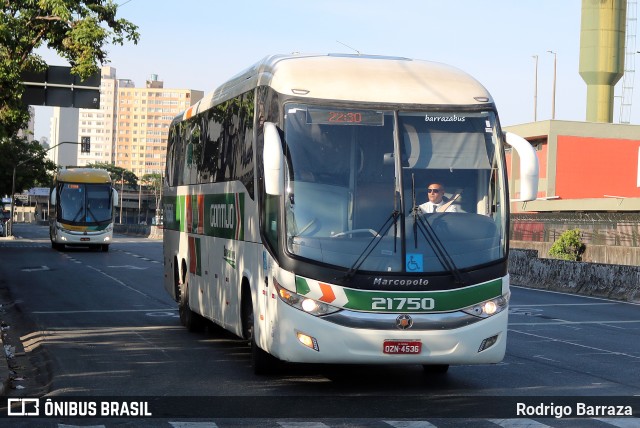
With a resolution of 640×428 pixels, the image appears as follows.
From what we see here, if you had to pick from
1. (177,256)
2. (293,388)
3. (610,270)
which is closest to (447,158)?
(293,388)

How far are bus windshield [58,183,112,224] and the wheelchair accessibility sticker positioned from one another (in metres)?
43.0

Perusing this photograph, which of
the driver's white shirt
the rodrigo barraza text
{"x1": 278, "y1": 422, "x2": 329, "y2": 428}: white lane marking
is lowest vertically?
{"x1": 278, "y1": 422, "x2": 329, "y2": 428}: white lane marking

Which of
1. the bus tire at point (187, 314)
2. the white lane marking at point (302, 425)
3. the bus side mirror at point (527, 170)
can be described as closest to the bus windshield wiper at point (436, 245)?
the bus side mirror at point (527, 170)

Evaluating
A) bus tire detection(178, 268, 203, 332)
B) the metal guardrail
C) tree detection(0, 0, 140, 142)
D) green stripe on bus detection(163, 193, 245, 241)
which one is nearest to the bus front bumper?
green stripe on bus detection(163, 193, 245, 241)

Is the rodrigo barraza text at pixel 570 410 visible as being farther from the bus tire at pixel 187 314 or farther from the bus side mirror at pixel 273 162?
the bus tire at pixel 187 314

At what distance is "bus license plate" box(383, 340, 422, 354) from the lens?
10680mm

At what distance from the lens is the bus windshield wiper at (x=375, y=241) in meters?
10.8

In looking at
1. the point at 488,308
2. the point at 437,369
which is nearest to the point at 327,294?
the point at 488,308

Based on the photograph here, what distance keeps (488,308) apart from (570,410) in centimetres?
134

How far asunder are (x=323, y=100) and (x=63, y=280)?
20.2 metres

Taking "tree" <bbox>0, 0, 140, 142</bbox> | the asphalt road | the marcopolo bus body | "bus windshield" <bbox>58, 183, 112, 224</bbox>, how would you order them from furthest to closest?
"bus windshield" <bbox>58, 183, 112, 224</bbox>, the marcopolo bus body, "tree" <bbox>0, 0, 140, 142</bbox>, the asphalt road

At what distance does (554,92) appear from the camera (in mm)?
91812

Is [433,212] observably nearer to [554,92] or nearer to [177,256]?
[177,256]

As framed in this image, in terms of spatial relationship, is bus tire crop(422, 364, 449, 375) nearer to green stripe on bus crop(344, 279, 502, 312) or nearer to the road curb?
green stripe on bus crop(344, 279, 502, 312)
